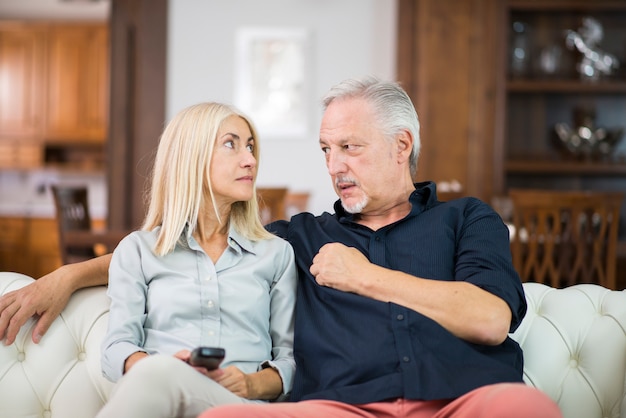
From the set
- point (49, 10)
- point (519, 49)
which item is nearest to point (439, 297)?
point (519, 49)

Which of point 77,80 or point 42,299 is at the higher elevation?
point 77,80

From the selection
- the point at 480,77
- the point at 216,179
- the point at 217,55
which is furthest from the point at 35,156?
the point at 216,179

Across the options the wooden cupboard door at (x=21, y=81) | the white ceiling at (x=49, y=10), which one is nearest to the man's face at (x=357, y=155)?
the white ceiling at (x=49, y=10)

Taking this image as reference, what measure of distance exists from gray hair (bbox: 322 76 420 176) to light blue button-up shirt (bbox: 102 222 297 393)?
45 cm

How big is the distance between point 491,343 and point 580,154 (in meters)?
3.72

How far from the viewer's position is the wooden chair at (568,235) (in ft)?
12.7

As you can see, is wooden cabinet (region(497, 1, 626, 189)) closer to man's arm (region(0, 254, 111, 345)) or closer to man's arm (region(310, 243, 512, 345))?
man's arm (region(310, 243, 512, 345))

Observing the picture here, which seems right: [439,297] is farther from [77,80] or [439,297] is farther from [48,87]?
[48,87]

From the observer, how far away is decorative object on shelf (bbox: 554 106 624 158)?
17.2ft

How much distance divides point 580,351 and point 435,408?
1.60ft

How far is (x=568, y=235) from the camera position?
3.99 metres

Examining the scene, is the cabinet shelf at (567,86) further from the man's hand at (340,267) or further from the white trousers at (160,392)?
the white trousers at (160,392)

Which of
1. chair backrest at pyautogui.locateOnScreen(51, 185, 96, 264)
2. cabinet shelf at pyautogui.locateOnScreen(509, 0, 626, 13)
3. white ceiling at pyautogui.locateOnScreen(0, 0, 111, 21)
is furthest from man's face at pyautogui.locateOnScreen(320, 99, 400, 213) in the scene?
white ceiling at pyautogui.locateOnScreen(0, 0, 111, 21)

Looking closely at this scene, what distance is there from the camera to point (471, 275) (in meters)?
1.90
